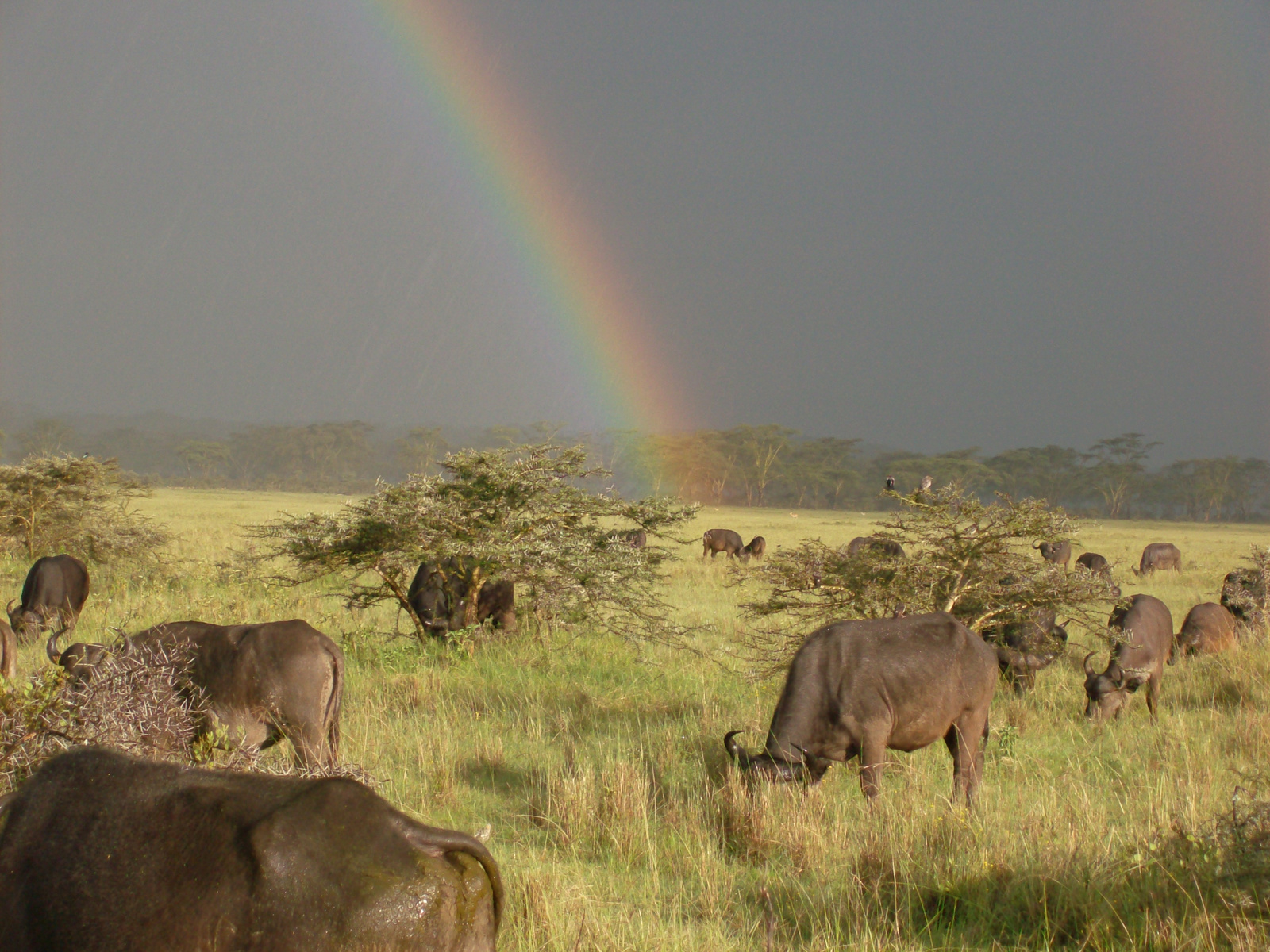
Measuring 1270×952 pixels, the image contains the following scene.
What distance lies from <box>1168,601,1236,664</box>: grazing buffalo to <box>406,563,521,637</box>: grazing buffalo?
8184 mm

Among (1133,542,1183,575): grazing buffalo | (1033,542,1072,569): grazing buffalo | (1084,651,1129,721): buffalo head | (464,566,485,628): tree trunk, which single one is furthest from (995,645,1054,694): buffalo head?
(1133,542,1183,575): grazing buffalo

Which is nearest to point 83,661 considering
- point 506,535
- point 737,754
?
point 737,754

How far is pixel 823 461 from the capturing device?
11212 cm

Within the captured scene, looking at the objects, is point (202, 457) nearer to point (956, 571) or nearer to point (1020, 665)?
point (1020, 665)

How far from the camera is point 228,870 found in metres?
2.37

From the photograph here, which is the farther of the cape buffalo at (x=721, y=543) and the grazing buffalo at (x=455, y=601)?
the cape buffalo at (x=721, y=543)

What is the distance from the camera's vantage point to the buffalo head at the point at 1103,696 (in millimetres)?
8422

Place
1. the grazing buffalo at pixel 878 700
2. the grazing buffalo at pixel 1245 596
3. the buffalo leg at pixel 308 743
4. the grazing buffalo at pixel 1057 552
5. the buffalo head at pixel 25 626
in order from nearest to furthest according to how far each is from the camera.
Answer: the buffalo leg at pixel 308 743 → the grazing buffalo at pixel 878 700 → the buffalo head at pixel 25 626 → the grazing buffalo at pixel 1245 596 → the grazing buffalo at pixel 1057 552

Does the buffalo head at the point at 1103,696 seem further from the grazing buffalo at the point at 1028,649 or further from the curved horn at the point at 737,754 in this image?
the curved horn at the point at 737,754

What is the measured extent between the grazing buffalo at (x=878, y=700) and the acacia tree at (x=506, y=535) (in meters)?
4.52

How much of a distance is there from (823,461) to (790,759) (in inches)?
4278

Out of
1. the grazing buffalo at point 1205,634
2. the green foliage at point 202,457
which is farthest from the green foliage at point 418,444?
the grazing buffalo at point 1205,634

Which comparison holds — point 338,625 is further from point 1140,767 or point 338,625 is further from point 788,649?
point 1140,767

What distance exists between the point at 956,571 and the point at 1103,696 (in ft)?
5.73
